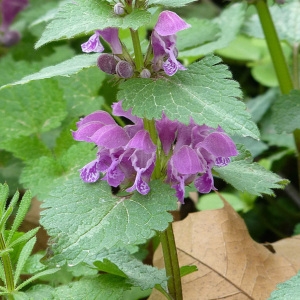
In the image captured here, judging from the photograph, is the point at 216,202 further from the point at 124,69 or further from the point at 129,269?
the point at 124,69

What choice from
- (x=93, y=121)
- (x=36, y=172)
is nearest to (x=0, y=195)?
(x=93, y=121)

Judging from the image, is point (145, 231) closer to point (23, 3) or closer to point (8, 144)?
point (8, 144)

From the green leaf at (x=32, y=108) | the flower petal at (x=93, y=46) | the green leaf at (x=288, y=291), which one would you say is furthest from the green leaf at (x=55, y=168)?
the green leaf at (x=288, y=291)

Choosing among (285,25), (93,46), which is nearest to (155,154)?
(93,46)

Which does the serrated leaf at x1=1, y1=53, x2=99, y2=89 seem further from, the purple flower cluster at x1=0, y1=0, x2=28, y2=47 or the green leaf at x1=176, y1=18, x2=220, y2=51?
the purple flower cluster at x1=0, y1=0, x2=28, y2=47

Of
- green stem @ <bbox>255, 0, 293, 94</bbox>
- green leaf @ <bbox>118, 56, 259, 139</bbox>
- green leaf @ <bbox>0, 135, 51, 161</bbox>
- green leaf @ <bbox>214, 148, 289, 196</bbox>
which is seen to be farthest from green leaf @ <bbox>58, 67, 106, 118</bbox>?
green leaf @ <bbox>118, 56, 259, 139</bbox>
